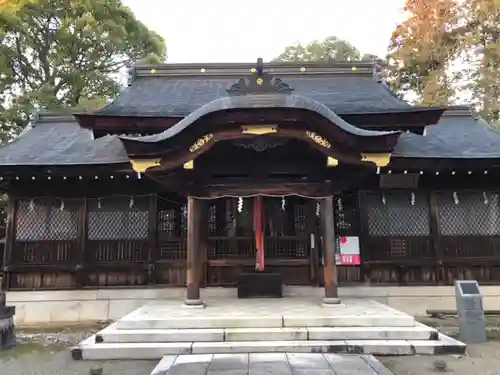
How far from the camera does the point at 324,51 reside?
36.8 m

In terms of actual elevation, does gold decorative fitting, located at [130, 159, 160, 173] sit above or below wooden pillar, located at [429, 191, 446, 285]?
above

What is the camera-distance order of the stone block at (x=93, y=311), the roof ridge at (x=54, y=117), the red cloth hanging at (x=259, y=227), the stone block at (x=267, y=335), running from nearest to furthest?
the stone block at (x=267, y=335) → the red cloth hanging at (x=259, y=227) → the stone block at (x=93, y=311) → the roof ridge at (x=54, y=117)

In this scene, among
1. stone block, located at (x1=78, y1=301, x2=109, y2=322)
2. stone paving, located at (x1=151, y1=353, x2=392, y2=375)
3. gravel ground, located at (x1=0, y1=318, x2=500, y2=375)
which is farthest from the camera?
stone block, located at (x1=78, y1=301, x2=109, y2=322)

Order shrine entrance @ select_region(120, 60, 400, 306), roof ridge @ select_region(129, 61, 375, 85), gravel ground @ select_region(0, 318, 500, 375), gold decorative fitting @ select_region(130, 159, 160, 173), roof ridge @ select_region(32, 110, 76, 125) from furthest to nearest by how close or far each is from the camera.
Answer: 1. roof ridge @ select_region(129, 61, 375, 85)
2. roof ridge @ select_region(32, 110, 76, 125)
3. gold decorative fitting @ select_region(130, 159, 160, 173)
4. shrine entrance @ select_region(120, 60, 400, 306)
5. gravel ground @ select_region(0, 318, 500, 375)

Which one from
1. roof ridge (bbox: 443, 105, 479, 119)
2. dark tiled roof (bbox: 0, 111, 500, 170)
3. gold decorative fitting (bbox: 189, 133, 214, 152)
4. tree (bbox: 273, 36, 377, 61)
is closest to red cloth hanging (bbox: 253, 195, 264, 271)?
gold decorative fitting (bbox: 189, 133, 214, 152)

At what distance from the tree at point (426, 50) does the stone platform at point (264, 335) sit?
17.6m

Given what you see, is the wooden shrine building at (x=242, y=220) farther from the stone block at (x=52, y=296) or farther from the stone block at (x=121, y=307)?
the stone block at (x=121, y=307)

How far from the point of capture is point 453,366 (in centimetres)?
525

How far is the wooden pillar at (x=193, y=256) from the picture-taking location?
7227mm

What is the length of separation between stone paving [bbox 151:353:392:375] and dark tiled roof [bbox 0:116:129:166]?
4.69 meters

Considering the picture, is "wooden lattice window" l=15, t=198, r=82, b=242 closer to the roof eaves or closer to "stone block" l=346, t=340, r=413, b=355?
the roof eaves

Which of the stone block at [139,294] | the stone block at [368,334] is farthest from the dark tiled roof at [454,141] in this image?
the stone block at [139,294]

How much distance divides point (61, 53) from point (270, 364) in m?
20.1

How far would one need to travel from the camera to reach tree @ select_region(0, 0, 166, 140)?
1814 centimetres
